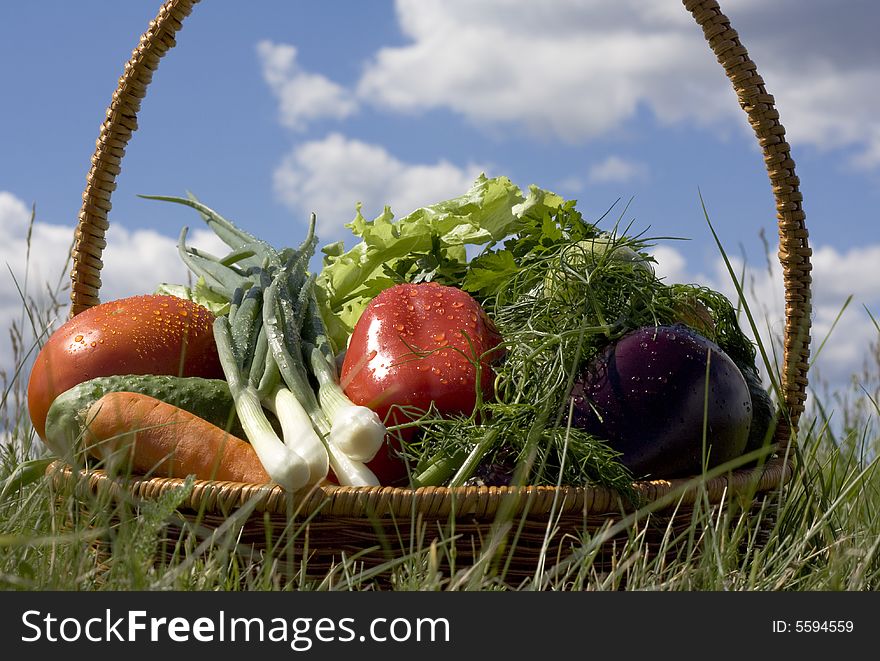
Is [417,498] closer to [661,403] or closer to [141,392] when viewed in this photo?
[661,403]

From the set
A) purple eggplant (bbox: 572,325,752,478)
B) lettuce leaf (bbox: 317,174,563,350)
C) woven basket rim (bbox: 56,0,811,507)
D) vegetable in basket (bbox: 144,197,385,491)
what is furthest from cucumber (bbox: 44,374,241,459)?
purple eggplant (bbox: 572,325,752,478)

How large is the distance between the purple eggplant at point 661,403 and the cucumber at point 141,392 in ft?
3.21

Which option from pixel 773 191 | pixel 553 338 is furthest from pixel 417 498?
pixel 773 191

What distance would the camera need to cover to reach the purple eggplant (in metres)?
2.10

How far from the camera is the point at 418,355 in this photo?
2342 millimetres

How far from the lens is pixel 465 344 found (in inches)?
95.8

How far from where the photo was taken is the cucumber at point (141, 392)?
2.37 m

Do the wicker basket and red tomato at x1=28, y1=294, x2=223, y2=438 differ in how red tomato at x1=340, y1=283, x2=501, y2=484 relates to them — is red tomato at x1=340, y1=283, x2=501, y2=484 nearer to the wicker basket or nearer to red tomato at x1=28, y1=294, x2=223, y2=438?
the wicker basket

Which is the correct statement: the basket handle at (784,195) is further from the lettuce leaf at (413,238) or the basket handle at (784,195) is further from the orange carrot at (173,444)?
the orange carrot at (173,444)

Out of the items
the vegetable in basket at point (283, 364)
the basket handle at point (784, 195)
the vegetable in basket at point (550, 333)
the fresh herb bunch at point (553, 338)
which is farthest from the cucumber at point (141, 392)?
the basket handle at point (784, 195)

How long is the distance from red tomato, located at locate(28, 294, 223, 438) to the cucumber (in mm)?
142
